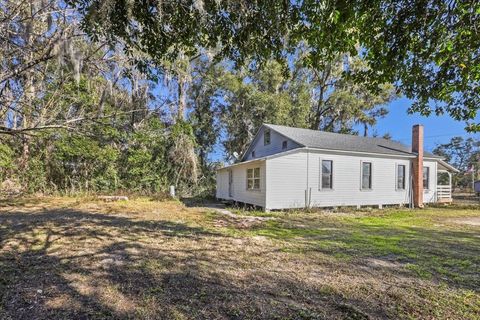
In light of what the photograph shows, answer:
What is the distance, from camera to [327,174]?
12.4 meters

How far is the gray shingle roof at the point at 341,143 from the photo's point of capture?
1269 cm

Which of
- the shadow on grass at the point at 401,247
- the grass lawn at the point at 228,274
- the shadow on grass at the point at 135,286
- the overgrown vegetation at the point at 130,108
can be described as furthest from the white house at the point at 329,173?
the shadow on grass at the point at 135,286

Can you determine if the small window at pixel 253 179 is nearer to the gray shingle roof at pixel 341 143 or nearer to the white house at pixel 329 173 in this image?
the white house at pixel 329 173

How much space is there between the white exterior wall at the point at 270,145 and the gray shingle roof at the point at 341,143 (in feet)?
0.82

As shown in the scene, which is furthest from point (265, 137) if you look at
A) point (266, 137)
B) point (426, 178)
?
point (426, 178)

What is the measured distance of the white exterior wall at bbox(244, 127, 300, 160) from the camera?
13.3 metres

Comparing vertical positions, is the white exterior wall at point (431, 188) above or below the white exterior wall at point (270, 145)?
below

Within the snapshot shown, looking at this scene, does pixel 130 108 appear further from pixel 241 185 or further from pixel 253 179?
pixel 253 179

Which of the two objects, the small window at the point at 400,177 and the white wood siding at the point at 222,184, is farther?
the white wood siding at the point at 222,184

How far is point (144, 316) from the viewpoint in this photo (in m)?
2.50

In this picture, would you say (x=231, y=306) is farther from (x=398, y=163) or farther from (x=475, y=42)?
(x=398, y=163)

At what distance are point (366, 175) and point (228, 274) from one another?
454 inches

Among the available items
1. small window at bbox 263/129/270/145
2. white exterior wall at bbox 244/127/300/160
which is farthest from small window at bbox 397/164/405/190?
small window at bbox 263/129/270/145

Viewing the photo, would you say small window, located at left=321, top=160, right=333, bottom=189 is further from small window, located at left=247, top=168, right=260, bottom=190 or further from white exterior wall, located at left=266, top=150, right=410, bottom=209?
small window, located at left=247, top=168, right=260, bottom=190
